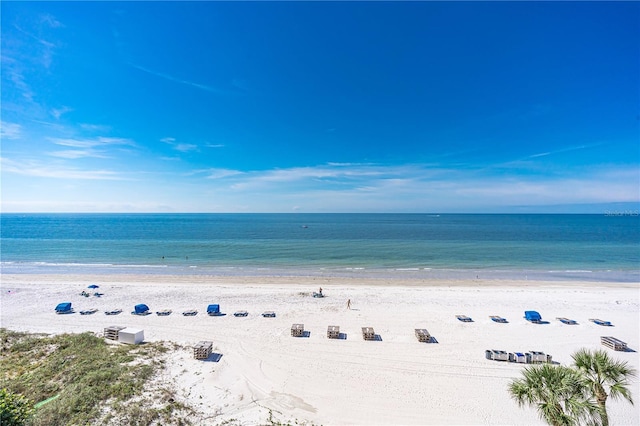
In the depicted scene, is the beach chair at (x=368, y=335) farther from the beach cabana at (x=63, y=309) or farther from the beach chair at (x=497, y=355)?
the beach cabana at (x=63, y=309)

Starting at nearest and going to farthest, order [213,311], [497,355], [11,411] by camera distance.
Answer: [11,411]
[497,355]
[213,311]

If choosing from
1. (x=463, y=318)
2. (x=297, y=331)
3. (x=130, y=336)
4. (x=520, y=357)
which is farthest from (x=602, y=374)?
(x=130, y=336)

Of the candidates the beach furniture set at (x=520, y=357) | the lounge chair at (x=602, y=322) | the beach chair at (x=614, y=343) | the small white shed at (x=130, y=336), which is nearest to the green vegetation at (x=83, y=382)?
the small white shed at (x=130, y=336)

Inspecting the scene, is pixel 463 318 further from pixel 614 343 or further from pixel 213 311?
pixel 213 311

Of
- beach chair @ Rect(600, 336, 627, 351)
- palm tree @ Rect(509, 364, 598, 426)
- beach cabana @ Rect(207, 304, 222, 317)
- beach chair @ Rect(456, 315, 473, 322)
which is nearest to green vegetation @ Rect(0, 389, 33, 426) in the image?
palm tree @ Rect(509, 364, 598, 426)

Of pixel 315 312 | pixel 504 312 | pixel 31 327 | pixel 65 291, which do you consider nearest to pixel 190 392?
pixel 315 312

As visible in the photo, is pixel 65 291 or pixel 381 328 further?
pixel 65 291

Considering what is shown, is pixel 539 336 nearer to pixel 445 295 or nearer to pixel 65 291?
pixel 445 295
